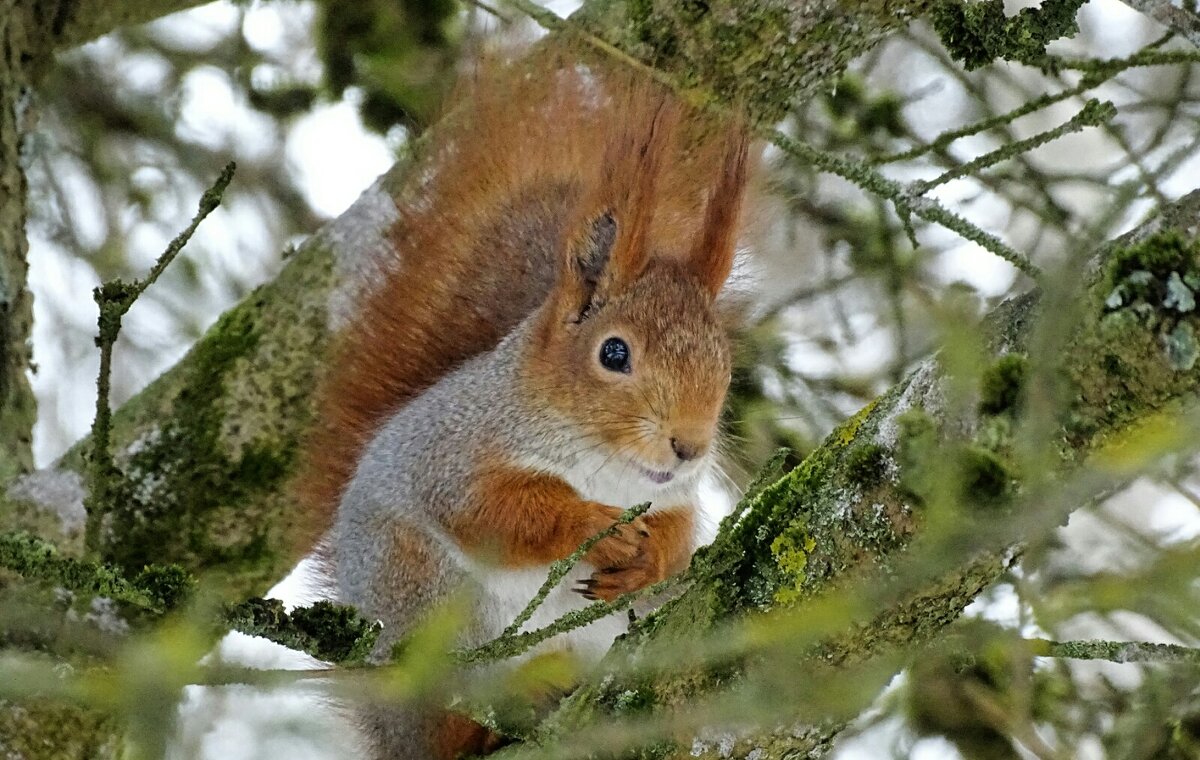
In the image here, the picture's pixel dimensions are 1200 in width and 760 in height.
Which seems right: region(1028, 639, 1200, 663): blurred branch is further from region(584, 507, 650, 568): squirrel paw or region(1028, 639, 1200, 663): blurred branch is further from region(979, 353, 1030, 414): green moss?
region(584, 507, 650, 568): squirrel paw

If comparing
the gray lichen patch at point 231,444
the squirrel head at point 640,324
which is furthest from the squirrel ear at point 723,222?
the gray lichen patch at point 231,444

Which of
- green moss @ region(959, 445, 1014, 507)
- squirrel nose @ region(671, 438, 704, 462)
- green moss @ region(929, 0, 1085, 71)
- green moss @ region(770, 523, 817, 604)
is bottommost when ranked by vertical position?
green moss @ region(959, 445, 1014, 507)


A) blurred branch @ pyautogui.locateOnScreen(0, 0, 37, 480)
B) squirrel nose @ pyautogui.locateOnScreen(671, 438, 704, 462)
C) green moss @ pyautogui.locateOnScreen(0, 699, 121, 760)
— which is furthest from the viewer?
blurred branch @ pyautogui.locateOnScreen(0, 0, 37, 480)

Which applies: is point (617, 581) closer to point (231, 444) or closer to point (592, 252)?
point (592, 252)

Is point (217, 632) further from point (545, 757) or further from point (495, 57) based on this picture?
point (495, 57)

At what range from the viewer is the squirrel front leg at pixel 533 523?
2072mm

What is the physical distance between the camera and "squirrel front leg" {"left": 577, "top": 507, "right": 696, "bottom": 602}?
205 cm

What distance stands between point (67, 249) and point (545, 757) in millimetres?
2645

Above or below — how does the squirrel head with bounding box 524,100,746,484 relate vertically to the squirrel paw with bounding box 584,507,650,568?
above

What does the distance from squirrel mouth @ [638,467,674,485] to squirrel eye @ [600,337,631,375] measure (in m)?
0.17

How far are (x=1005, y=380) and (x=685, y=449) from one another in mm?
813

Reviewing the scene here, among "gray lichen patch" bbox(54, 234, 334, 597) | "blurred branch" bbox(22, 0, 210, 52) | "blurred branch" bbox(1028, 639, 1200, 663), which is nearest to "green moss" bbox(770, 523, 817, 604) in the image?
"blurred branch" bbox(1028, 639, 1200, 663)

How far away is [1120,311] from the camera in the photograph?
4.11 ft

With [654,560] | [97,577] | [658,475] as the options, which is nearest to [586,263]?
[658,475]
